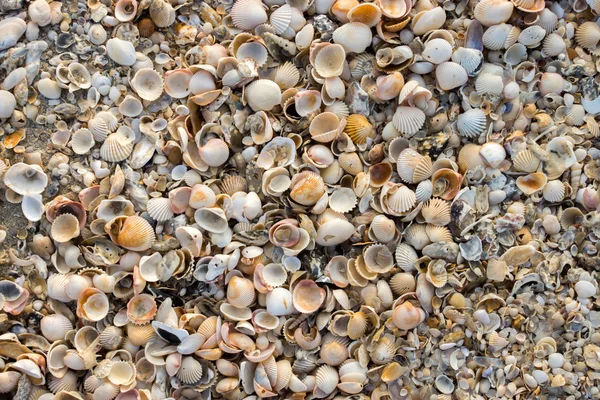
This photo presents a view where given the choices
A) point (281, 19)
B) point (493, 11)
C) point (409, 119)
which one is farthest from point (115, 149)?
point (493, 11)

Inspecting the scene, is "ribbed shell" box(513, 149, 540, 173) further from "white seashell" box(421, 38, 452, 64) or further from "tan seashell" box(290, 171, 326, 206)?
"tan seashell" box(290, 171, 326, 206)

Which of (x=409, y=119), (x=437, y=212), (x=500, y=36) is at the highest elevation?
(x=500, y=36)

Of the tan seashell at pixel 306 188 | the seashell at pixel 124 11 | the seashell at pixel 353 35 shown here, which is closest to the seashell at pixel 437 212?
the tan seashell at pixel 306 188

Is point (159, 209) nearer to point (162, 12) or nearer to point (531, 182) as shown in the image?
point (162, 12)

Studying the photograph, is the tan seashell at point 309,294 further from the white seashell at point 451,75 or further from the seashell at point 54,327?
the white seashell at point 451,75

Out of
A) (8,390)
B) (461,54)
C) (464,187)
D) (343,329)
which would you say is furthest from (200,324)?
(461,54)

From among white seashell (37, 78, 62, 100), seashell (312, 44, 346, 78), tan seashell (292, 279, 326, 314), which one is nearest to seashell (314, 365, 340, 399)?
tan seashell (292, 279, 326, 314)
